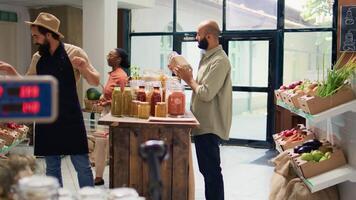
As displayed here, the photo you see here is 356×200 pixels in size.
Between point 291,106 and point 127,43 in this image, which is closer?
point 291,106

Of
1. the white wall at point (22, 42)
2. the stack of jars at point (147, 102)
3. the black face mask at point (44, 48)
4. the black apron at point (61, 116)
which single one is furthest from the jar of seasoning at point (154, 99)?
the white wall at point (22, 42)

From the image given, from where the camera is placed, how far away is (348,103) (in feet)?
9.95

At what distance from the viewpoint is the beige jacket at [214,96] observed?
135 inches

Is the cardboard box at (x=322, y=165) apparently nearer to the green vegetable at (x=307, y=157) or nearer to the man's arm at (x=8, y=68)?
the green vegetable at (x=307, y=157)

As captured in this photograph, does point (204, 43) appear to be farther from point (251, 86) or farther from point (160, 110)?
point (251, 86)

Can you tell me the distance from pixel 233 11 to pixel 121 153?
5594 mm

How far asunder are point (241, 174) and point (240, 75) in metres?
2.99

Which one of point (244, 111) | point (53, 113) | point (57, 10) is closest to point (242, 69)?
point (244, 111)

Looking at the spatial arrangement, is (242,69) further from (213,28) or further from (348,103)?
(348,103)

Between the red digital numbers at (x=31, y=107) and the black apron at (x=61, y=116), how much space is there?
7.29 feet

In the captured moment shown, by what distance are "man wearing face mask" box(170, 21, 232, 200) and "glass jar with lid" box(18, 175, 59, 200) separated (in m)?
2.30

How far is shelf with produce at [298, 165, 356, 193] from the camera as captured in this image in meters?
3.01

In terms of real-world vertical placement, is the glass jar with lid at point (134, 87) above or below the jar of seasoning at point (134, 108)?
above

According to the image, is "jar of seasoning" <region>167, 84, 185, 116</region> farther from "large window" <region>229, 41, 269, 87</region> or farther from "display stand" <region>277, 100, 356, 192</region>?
"large window" <region>229, 41, 269, 87</region>
